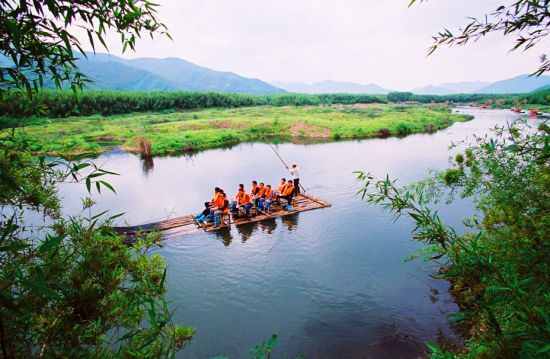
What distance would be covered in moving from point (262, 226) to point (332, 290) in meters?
4.87

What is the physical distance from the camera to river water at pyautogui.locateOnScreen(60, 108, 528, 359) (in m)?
7.18

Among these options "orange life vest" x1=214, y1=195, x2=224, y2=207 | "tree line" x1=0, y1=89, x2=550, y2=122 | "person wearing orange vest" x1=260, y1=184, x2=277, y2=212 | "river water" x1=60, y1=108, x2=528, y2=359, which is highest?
"tree line" x1=0, y1=89, x2=550, y2=122

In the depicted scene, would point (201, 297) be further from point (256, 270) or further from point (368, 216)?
point (368, 216)

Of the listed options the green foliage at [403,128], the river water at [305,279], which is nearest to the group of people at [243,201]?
the river water at [305,279]

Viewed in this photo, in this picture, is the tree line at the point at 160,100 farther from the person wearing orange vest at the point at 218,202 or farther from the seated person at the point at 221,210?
the seated person at the point at 221,210

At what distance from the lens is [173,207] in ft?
50.1

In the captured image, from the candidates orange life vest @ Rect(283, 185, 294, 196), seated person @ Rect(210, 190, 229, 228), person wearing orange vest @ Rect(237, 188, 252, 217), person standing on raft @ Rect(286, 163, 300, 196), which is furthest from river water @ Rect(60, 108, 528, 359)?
person standing on raft @ Rect(286, 163, 300, 196)

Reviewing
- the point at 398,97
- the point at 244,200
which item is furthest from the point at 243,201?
the point at 398,97

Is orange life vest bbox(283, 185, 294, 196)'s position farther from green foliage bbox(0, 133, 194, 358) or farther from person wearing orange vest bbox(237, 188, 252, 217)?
green foliage bbox(0, 133, 194, 358)

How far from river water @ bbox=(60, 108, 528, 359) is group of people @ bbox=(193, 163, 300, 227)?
779mm

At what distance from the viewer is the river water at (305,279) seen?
23.6ft

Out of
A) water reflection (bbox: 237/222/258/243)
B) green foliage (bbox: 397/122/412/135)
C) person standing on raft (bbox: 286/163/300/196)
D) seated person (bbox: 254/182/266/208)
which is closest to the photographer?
water reflection (bbox: 237/222/258/243)

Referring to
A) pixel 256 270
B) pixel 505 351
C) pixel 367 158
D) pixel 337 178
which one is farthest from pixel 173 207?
pixel 367 158

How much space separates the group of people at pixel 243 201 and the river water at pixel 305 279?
0.78 metres
